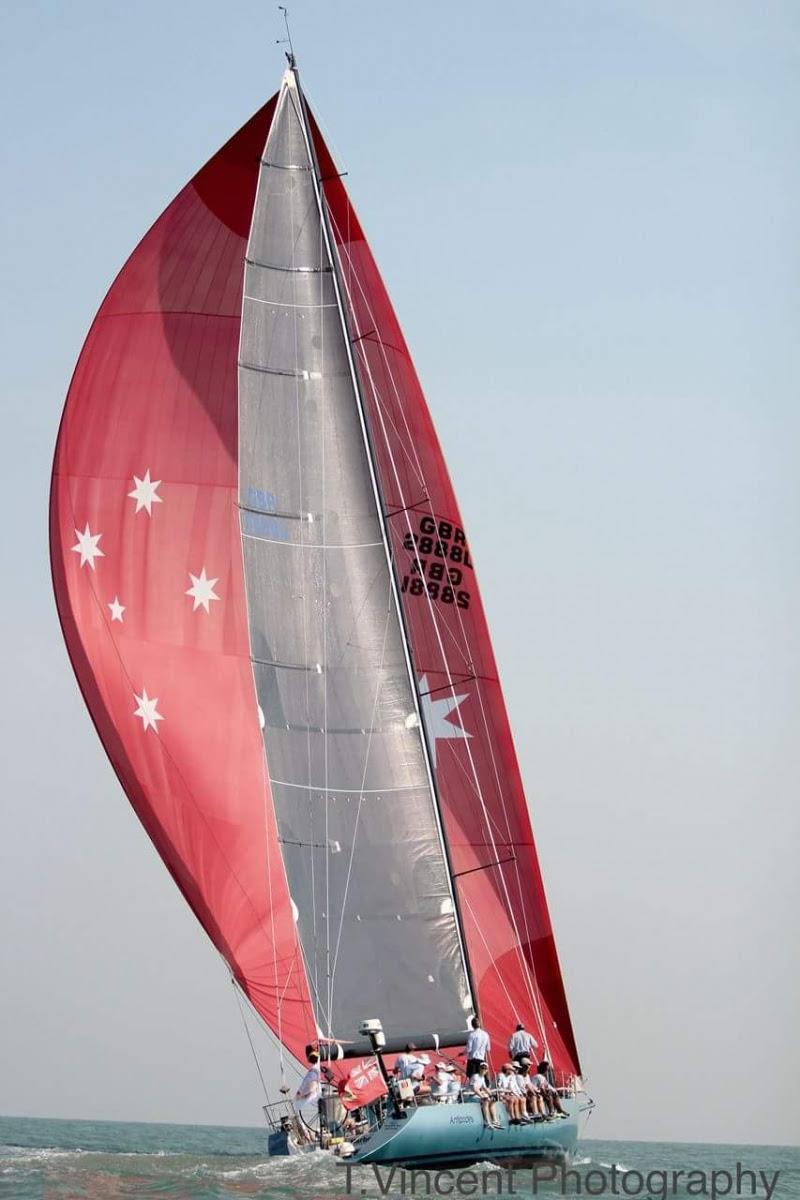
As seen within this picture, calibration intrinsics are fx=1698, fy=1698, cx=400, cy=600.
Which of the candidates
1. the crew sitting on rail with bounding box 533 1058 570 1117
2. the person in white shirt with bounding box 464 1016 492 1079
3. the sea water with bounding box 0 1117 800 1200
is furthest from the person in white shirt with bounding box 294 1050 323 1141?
the crew sitting on rail with bounding box 533 1058 570 1117

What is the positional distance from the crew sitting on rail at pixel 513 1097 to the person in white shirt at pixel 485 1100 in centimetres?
17

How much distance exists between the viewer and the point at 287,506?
20094 millimetres

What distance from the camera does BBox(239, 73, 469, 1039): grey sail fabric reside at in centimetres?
1927

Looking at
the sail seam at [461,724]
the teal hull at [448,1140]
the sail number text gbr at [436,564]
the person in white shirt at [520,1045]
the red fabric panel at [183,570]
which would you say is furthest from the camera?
the sail number text gbr at [436,564]

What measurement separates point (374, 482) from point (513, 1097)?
23.7 feet

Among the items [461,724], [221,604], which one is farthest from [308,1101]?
[221,604]

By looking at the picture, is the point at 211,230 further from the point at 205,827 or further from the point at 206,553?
the point at 205,827

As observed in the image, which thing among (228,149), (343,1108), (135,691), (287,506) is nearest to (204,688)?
(135,691)

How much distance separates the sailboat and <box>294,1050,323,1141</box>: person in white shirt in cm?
58

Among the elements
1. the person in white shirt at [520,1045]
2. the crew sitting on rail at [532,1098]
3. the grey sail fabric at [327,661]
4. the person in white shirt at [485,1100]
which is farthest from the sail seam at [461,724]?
Result: the person in white shirt at [485,1100]

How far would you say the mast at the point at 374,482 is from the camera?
19.3 metres

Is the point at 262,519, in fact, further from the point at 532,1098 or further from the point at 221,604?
the point at 532,1098

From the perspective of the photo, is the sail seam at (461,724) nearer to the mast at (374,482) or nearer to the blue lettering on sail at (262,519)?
the mast at (374,482)

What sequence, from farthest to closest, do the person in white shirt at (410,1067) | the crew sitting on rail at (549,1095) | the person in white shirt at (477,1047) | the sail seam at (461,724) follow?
1. the sail seam at (461,724)
2. the crew sitting on rail at (549,1095)
3. the person in white shirt at (477,1047)
4. the person in white shirt at (410,1067)
